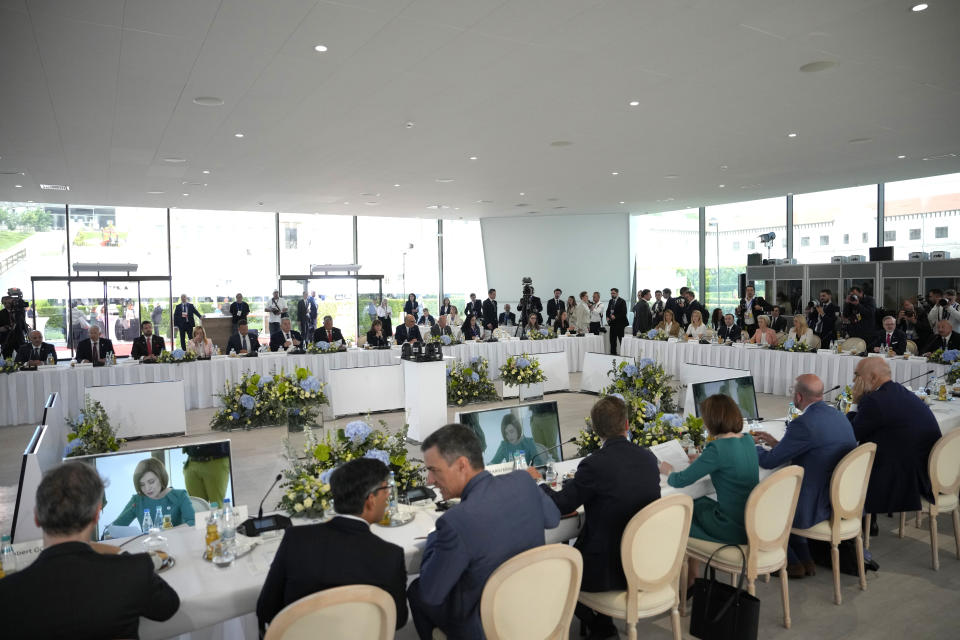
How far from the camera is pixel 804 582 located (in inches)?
150

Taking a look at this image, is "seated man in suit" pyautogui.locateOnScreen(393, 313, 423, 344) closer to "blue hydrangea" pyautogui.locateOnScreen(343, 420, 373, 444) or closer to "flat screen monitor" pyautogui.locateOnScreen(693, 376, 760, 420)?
"flat screen monitor" pyautogui.locateOnScreen(693, 376, 760, 420)

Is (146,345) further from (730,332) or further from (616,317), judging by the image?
(730,332)

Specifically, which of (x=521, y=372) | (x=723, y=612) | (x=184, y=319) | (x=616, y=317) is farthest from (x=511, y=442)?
(x=184, y=319)

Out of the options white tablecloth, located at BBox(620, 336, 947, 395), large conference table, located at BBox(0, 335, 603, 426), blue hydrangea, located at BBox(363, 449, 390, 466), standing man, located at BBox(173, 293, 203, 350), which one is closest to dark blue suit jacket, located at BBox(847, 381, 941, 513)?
blue hydrangea, located at BBox(363, 449, 390, 466)

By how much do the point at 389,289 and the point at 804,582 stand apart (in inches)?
603

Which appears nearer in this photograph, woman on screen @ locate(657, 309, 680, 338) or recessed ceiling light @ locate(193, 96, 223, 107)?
recessed ceiling light @ locate(193, 96, 223, 107)

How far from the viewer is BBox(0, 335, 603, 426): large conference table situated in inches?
322

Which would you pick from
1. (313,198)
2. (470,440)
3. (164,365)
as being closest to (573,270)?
(313,198)

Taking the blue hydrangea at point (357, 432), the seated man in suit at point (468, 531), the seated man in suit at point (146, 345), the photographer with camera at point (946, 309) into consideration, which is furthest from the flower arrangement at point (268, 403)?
the photographer with camera at point (946, 309)

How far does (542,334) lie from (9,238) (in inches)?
464

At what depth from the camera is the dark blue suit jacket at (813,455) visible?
3514mm

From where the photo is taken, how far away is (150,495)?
10.2ft

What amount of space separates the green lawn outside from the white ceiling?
3.16 m

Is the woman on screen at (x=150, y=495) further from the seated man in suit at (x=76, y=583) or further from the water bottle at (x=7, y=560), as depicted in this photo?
the seated man in suit at (x=76, y=583)
